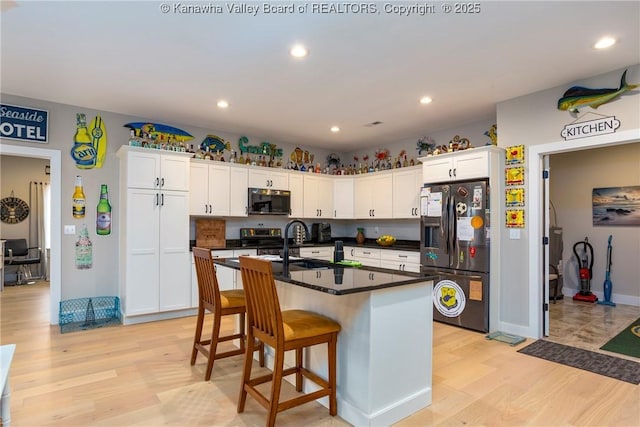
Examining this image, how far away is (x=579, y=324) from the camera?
4.31 m

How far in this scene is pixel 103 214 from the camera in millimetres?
4516

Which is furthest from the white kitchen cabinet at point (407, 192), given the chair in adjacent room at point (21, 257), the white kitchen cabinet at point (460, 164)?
the chair in adjacent room at point (21, 257)

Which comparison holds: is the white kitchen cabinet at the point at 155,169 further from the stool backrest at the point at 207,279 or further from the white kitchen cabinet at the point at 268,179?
the stool backrest at the point at 207,279

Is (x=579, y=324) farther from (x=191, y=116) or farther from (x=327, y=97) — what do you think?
(x=191, y=116)

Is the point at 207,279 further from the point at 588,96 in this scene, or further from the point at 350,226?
the point at 350,226

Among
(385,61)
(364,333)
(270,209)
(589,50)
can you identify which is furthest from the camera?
(270,209)

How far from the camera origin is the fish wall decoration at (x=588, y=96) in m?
3.18

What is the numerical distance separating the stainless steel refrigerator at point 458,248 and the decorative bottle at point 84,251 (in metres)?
4.25

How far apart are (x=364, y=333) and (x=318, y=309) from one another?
0.48m

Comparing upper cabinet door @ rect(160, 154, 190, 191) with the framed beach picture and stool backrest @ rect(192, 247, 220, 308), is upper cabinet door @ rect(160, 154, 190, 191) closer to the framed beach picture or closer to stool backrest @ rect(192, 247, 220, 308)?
stool backrest @ rect(192, 247, 220, 308)

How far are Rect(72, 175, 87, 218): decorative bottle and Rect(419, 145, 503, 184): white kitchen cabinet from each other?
4.37m

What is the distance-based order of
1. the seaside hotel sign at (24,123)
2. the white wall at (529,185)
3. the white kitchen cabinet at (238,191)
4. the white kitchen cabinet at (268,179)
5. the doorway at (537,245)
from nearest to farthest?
the white wall at (529,185), the doorway at (537,245), the seaside hotel sign at (24,123), the white kitchen cabinet at (238,191), the white kitchen cabinet at (268,179)

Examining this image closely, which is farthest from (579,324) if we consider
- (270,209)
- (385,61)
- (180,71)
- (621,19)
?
(180,71)

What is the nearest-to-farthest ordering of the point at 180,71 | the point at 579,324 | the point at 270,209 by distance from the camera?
1. the point at 180,71
2. the point at 579,324
3. the point at 270,209
